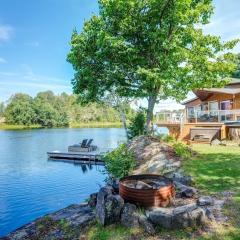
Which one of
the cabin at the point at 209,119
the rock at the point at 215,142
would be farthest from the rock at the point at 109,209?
the cabin at the point at 209,119

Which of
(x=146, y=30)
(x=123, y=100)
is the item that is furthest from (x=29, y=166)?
(x=146, y=30)

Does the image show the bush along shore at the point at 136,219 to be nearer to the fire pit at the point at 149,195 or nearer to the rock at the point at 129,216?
the rock at the point at 129,216

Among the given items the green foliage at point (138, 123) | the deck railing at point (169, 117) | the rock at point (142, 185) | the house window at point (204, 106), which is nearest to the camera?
the rock at point (142, 185)

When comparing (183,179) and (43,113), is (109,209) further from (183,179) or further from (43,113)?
Answer: (43,113)

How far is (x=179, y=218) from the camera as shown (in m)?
6.30

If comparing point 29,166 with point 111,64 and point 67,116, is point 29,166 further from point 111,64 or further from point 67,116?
point 67,116

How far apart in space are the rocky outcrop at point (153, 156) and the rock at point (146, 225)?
4760 millimetres

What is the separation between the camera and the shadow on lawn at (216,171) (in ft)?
29.6

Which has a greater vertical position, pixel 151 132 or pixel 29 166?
pixel 151 132

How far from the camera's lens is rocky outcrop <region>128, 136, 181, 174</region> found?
11852 mm

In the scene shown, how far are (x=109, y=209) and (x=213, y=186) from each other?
4018 mm

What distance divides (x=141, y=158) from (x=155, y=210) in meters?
6.77

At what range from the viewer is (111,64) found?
1698 cm

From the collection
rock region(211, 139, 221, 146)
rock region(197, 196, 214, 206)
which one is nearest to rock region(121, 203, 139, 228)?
rock region(197, 196, 214, 206)
